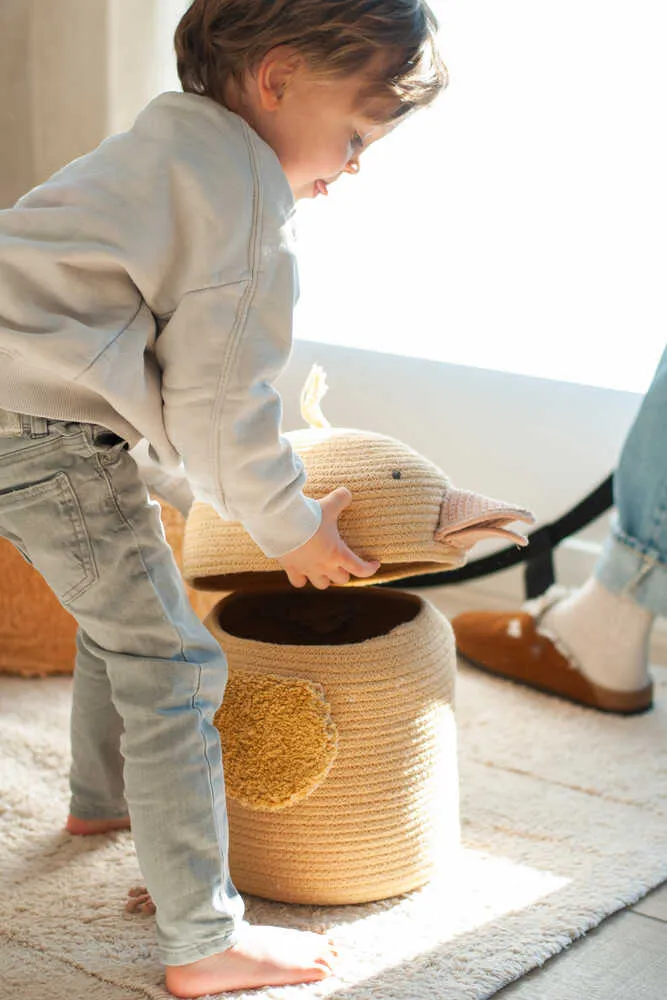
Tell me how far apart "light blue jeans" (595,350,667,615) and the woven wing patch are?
0.64 m

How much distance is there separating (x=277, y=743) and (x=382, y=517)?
0.23 metres

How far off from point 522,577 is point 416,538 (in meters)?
0.93

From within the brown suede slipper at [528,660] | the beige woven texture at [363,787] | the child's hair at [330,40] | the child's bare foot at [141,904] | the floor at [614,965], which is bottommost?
the brown suede slipper at [528,660]

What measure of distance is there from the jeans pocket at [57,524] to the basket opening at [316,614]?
308mm

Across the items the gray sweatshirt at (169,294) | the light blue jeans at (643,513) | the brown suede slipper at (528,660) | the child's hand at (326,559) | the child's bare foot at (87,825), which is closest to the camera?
the gray sweatshirt at (169,294)

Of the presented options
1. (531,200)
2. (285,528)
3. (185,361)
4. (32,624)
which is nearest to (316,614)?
(285,528)

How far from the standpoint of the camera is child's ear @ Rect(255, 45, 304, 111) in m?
0.97

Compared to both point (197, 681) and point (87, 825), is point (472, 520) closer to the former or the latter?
point (197, 681)

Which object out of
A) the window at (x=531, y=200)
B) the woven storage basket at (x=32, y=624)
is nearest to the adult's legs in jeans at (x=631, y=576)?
the window at (x=531, y=200)

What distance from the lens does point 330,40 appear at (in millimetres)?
954

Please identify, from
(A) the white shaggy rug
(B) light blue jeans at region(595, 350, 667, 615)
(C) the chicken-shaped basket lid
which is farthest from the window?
(C) the chicken-shaped basket lid

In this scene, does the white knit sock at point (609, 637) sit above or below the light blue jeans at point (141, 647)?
below

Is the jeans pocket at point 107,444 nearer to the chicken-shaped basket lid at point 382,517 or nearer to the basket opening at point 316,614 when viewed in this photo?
the chicken-shaped basket lid at point 382,517

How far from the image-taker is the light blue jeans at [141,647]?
3.21ft
